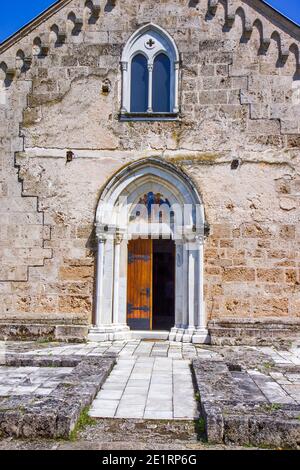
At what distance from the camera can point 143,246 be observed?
11195 mm

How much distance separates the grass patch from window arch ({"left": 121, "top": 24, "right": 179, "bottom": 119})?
7.50 metres

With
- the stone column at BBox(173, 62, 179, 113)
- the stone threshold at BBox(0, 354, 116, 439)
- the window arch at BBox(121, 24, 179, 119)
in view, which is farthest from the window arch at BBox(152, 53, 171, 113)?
the stone threshold at BBox(0, 354, 116, 439)

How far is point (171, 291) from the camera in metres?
17.2

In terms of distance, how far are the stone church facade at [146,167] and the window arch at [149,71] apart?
32 mm

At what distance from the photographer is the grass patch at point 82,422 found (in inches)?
175

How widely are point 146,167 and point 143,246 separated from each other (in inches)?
71.9

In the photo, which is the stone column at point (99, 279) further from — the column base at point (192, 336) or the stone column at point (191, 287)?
the stone column at point (191, 287)

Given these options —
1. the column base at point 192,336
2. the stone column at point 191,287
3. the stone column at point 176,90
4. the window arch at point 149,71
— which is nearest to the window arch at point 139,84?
the window arch at point 149,71
